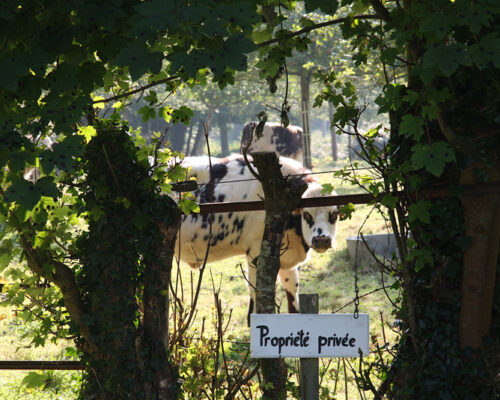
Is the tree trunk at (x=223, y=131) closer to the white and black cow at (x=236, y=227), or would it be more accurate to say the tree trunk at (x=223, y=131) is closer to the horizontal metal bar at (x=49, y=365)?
the white and black cow at (x=236, y=227)

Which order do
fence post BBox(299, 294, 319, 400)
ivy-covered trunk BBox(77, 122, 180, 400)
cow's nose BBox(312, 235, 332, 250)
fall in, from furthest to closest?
cow's nose BBox(312, 235, 332, 250) → ivy-covered trunk BBox(77, 122, 180, 400) → fence post BBox(299, 294, 319, 400)

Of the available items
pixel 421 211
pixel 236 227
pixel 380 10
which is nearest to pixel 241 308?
pixel 236 227

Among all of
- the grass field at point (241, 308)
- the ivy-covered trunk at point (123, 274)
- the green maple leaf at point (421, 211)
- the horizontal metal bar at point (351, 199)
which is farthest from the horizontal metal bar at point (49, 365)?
the green maple leaf at point (421, 211)

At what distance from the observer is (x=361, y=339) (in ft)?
10.2

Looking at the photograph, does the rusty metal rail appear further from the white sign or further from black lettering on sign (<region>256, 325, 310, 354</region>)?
black lettering on sign (<region>256, 325, 310, 354</region>)

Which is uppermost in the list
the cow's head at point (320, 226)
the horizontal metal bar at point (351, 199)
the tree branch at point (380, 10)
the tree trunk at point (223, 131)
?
the tree trunk at point (223, 131)

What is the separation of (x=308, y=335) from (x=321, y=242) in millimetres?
3174

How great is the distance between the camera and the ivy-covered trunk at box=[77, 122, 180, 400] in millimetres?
3357

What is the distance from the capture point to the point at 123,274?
341 cm

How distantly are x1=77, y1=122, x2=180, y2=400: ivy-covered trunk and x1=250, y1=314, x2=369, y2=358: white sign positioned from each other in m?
0.66

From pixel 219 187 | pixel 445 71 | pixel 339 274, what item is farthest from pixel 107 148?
pixel 339 274

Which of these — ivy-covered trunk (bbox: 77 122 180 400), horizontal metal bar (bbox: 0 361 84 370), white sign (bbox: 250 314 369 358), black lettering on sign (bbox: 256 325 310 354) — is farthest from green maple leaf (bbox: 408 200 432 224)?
horizontal metal bar (bbox: 0 361 84 370)

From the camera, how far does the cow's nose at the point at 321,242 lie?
623cm

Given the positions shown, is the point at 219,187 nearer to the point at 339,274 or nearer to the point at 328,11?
the point at 339,274
